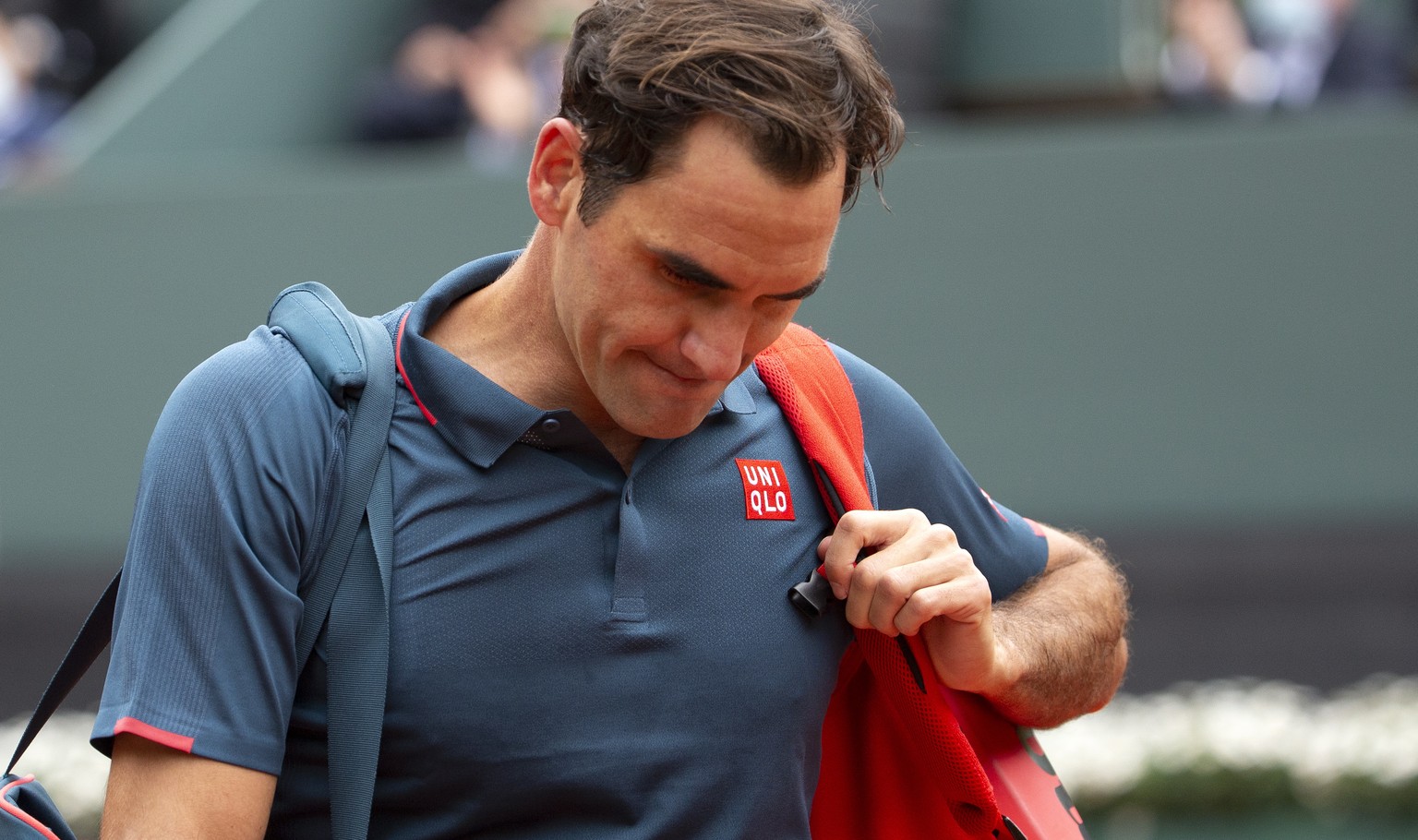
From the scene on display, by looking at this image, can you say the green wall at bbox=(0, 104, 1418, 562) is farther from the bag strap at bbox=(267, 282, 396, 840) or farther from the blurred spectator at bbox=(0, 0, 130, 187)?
A: the bag strap at bbox=(267, 282, 396, 840)

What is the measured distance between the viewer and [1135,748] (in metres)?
5.90

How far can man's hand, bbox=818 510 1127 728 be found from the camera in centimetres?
209

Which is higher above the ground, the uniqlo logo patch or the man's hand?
the uniqlo logo patch

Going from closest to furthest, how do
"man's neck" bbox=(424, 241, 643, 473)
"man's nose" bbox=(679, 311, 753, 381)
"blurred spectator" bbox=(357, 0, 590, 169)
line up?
"man's nose" bbox=(679, 311, 753, 381)
"man's neck" bbox=(424, 241, 643, 473)
"blurred spectator" bbox=(357, 0, 590, 169)

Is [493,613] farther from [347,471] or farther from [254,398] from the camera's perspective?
[254,398]

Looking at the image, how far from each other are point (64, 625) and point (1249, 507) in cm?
487

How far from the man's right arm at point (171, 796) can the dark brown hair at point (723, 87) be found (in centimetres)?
75

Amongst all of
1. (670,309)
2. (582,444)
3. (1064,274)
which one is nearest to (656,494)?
(582,444)

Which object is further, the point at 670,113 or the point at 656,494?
the point at 656,494

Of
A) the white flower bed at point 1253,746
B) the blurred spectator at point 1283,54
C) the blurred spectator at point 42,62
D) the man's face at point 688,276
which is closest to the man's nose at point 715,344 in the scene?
the man's face at point 688,276

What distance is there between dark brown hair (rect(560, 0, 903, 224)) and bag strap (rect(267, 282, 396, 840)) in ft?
1.09

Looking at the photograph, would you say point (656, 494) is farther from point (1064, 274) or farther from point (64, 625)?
point (64, 625)

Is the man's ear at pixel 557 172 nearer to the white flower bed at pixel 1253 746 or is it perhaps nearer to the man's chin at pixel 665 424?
the man's chin at pixel 665 424

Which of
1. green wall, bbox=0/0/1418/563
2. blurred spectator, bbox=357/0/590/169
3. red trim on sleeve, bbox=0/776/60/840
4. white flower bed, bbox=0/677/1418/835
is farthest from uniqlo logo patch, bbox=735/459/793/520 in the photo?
blurred spectator, bbox=357/0/590/169
